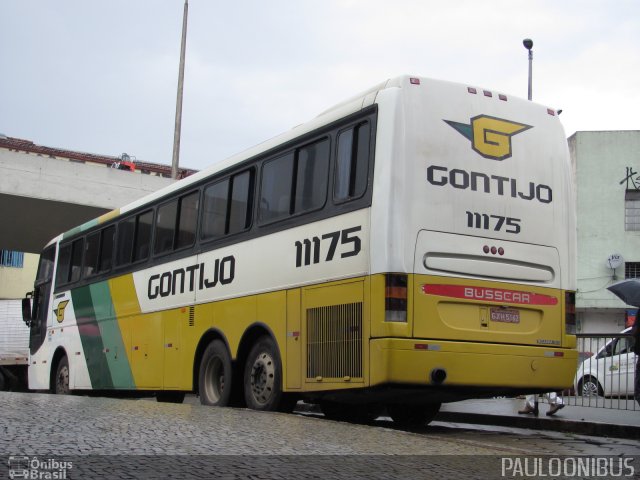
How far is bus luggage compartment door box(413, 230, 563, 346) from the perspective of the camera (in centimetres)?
857

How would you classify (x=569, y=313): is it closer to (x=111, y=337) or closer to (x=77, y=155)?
(x=111, y=337)

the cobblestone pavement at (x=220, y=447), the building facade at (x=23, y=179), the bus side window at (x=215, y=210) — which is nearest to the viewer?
the cobblestone pavement at (x=220, y=447)

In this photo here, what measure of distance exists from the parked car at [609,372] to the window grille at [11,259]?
45.8 meters

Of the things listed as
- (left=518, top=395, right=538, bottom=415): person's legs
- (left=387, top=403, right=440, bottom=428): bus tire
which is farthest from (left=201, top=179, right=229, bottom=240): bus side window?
(left=518, top=395, right=538, bottom=415): person's legs

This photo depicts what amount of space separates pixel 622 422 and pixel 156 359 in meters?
6.60

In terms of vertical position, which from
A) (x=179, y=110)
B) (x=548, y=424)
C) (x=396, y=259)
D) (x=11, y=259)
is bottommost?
(x=548, y=424)

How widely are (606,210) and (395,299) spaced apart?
2947cm

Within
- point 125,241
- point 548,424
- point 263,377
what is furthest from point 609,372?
point 125,241

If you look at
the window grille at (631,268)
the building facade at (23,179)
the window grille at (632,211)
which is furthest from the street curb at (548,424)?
the window grille at (632,211)

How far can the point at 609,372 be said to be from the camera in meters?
12.6

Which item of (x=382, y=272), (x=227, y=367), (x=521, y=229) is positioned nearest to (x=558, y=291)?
(x=521, y=229)

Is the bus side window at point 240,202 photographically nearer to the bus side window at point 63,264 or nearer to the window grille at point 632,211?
the bus side window at point 63,264

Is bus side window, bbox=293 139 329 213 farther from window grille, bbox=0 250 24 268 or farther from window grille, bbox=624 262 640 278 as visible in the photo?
window grille, bbox=0 250 24 268

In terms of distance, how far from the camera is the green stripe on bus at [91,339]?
49.8 ft
